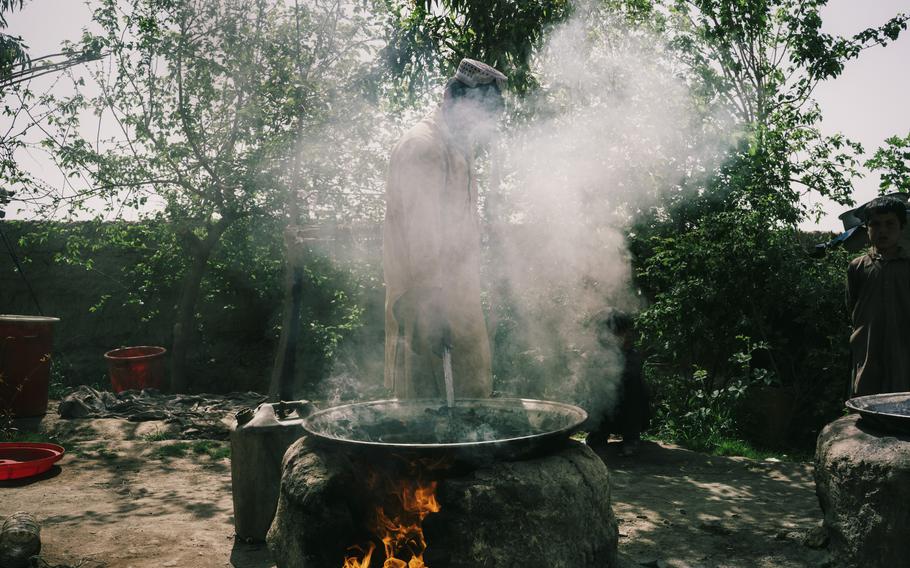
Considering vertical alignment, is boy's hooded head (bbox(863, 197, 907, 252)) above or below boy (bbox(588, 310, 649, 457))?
above

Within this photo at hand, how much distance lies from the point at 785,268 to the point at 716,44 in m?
9.28

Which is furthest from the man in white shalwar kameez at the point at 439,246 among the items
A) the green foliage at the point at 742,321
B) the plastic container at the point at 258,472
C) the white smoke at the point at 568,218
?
the green foliage at the point at 742,321

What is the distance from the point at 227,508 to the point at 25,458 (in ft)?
7.48

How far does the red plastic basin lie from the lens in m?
4.88

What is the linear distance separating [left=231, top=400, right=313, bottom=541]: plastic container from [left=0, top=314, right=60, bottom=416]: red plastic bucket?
4.97 metres

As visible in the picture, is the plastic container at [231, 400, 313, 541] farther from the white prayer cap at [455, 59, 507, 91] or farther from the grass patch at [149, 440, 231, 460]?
the grass patch at [149, 440, 231, 460]

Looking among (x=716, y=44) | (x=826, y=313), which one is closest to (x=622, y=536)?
(x=826, y=313)

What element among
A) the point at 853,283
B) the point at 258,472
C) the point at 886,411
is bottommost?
the point at 258,472

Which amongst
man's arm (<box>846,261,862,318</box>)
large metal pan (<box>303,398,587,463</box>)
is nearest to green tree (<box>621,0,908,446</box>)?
man's arm (<box>846,261,862,318</box>)

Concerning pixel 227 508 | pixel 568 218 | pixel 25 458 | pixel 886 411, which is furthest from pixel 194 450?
pixel 886 411

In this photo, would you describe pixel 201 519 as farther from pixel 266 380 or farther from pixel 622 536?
pixel 266 380

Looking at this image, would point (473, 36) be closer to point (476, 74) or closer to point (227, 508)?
point (476, 74)

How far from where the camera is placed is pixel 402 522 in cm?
237

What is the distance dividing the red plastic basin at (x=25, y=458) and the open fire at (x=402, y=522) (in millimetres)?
3857
